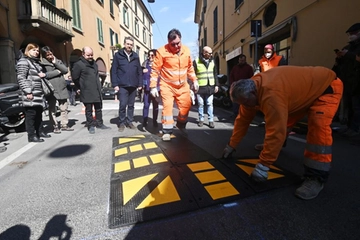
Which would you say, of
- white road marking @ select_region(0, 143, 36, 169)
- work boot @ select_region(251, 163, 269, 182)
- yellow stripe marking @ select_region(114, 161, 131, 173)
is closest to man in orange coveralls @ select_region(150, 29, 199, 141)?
yellow stripe marking @ select_region(114, 161, 131, 173)

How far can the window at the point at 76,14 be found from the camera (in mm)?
16172

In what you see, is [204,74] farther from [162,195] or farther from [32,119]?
[162,195]

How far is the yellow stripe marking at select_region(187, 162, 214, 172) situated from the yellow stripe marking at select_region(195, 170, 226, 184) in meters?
0.12

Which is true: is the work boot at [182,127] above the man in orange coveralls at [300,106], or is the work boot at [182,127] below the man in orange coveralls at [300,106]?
below

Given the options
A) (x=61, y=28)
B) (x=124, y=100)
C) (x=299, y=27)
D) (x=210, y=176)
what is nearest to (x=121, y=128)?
(x=124, y=100)

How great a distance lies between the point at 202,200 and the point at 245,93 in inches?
39.1

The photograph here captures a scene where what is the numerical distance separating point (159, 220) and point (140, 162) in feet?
4.22

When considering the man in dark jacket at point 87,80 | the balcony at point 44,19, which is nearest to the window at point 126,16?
the balcony at point 44,19

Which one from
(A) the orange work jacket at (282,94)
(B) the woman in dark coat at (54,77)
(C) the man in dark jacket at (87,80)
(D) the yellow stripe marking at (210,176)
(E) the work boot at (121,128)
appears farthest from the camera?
(E) the work boot at (121,128)

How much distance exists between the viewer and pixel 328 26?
6.19m

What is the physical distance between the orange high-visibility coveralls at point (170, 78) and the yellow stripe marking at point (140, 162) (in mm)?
994

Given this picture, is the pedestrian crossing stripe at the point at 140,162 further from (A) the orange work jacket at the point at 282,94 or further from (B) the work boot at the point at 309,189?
(B) the work boot at the point at 309,189

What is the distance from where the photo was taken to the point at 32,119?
422cm

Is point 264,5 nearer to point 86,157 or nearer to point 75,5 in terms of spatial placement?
point 86,157
